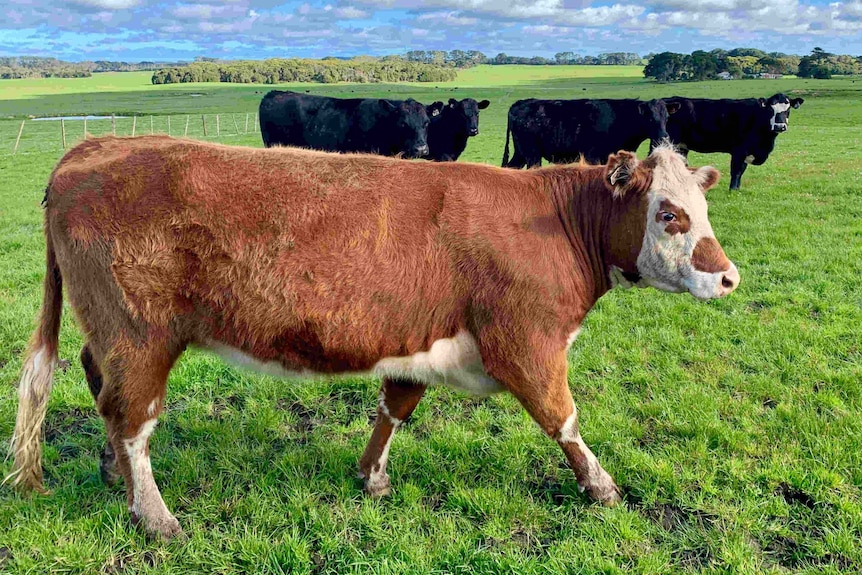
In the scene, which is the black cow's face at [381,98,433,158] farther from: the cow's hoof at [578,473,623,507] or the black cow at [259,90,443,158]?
the cow's hoof at [578,473,623,507]

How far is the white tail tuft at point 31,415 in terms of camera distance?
357 centimetres

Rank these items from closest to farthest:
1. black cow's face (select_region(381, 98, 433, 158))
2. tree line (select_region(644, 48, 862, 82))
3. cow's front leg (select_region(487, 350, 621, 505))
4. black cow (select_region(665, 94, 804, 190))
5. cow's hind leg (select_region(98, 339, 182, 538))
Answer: cow's hind leg (select_region(98, 339, 182, 538)), cow's front leg (select_region(487, 350, 621, 505)), black cow (select_region(665, 94, 804, 190)), black cow's face (select_region(381, 98, 433, 158)), tree line (select_region(644, 48, 862, 82))

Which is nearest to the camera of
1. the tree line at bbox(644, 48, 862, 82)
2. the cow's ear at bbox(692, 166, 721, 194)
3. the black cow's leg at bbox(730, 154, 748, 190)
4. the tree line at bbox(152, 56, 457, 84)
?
the cow's ear at bbox(692, 166, 721, 194)

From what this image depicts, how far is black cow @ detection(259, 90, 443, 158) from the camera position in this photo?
1628 centimetres

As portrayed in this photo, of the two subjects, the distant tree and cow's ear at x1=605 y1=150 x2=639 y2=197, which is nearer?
cow's ear at x1=605 y1=150 x2=639 y2=197

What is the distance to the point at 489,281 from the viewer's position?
3.34 m

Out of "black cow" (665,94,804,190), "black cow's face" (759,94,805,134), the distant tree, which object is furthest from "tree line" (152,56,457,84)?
"black cow's face" (759,94,805,134)

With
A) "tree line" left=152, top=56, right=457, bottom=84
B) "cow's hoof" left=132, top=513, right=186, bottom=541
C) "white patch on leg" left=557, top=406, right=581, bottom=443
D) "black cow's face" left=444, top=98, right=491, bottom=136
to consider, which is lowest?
"cow's hoof" left=132, top=513, right=186, bottom=541

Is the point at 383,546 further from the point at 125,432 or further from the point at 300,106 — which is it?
the point at 300,106

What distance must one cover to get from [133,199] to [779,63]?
117 m

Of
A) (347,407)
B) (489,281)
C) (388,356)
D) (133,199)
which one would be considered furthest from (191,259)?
(347,407)

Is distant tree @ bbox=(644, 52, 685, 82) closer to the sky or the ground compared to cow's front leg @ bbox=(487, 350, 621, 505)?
closer to the sky

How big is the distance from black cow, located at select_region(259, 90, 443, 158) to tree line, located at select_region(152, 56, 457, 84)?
95.8 metres

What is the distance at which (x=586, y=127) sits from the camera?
1619 centimetres
